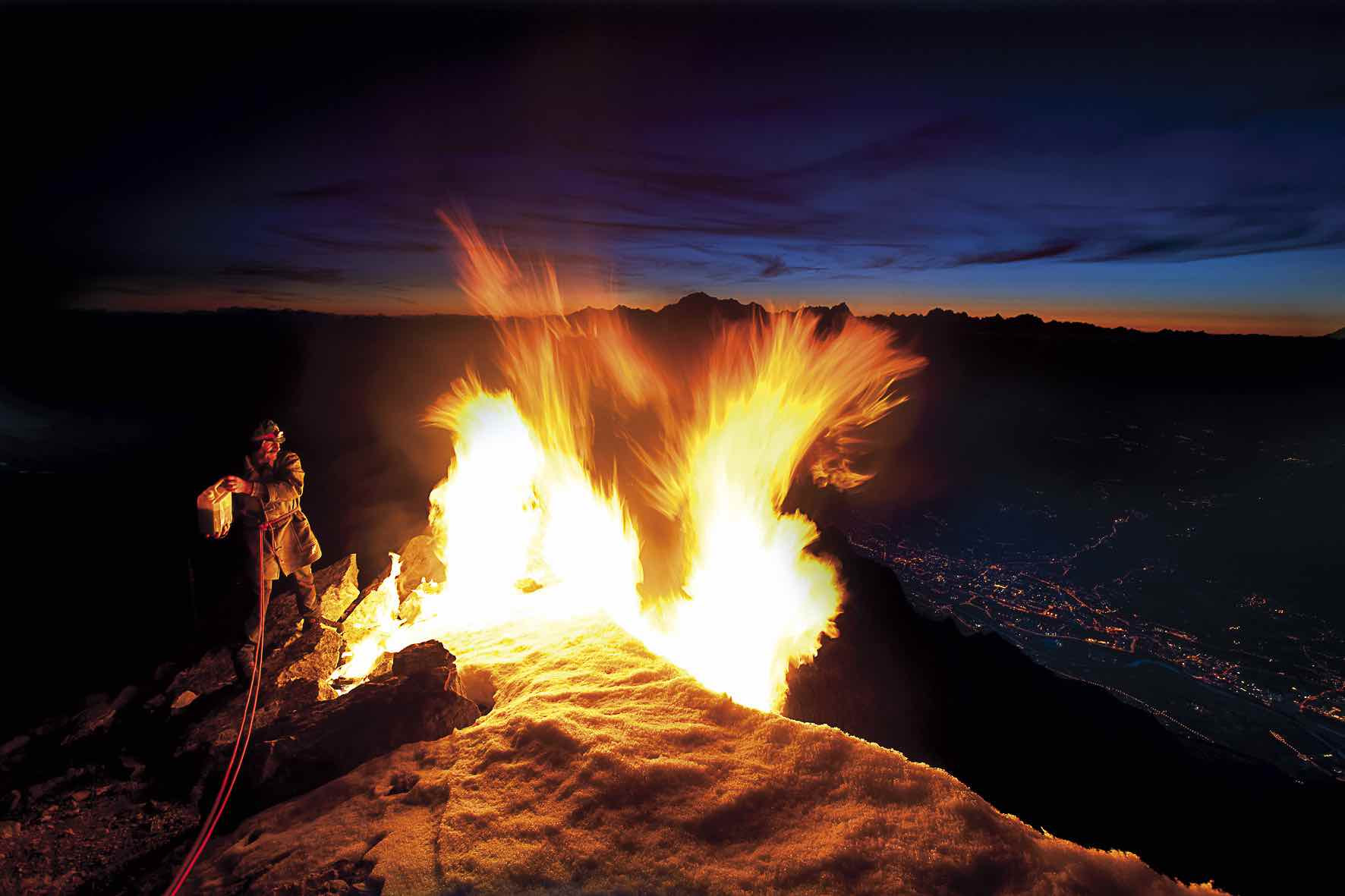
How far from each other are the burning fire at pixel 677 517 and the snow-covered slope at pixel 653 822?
3.27 meters

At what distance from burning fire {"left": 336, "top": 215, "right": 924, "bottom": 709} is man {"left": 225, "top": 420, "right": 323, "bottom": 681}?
5.13 feet

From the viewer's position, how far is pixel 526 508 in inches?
481

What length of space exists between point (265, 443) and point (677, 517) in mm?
7537

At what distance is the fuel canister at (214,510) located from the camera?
6.61 meters

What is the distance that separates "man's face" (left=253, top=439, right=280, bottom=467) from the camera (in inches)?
303

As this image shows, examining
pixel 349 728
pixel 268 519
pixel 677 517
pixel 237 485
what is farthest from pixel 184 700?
pixel 677 517

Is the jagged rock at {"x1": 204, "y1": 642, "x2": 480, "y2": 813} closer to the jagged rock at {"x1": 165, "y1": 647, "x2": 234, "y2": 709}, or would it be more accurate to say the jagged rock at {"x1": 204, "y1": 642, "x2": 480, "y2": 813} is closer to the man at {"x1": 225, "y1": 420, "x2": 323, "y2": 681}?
the jagged rock at {"x1": 165, "y1": 647, "x2": 234, "y2": 709}

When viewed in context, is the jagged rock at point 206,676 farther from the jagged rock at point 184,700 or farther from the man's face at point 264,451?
the man's face at point 264,451

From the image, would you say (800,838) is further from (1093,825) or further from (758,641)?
(1093,825)

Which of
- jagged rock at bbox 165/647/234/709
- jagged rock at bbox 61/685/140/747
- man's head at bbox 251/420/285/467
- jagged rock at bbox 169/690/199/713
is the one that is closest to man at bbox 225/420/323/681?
man's head at bbox 251/420/285/467

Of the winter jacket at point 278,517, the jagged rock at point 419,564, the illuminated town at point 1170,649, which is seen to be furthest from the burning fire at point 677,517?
the illuminated town at point 1170,649

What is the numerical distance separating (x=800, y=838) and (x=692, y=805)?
3.00ft

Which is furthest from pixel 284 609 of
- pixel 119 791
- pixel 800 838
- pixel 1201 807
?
pixel 1201 807

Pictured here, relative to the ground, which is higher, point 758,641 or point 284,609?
point 284,609
